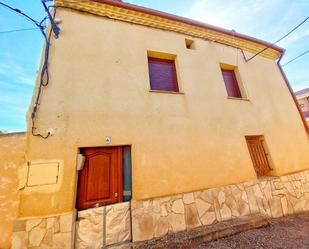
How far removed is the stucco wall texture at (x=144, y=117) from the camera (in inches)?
125

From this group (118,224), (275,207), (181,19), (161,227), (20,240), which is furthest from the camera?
(181,19)

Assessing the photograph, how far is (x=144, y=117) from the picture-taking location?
3.79m

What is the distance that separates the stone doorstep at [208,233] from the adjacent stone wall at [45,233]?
1.30 metres

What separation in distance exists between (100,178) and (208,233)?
2652mm

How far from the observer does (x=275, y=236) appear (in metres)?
3.22

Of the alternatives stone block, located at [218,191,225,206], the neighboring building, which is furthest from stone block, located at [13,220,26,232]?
the neighboring building

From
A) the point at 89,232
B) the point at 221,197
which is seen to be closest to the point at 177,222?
the point at 221,197

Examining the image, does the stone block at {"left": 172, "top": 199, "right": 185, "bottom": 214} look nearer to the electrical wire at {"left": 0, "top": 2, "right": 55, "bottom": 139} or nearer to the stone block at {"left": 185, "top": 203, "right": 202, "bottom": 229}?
the stone block at {"left": 185, "top": 203, "right": 202, "bottom": 229}

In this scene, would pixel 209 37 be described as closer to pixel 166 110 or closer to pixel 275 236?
pixel 166 110

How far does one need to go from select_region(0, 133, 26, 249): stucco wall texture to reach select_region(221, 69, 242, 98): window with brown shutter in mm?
6463

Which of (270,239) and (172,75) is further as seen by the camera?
(172,75)

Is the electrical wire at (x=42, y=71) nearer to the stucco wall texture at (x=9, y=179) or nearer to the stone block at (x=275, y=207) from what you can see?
the stucco wall texture at (x=9, y=179)

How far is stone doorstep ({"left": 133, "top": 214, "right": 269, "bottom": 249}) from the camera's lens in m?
2.86

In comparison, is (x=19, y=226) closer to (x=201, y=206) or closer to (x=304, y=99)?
(x=201, y=206)
